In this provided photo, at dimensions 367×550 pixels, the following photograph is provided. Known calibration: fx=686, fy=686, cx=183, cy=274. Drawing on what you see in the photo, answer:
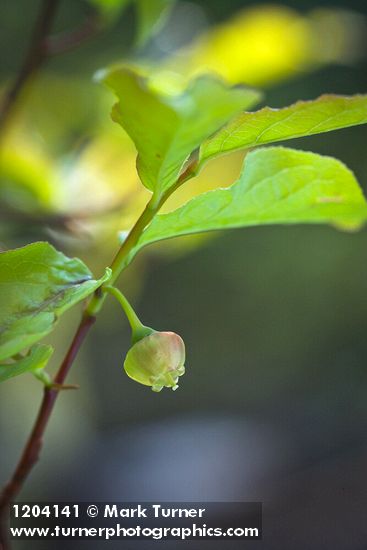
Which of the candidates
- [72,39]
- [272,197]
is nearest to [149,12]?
[72,39]

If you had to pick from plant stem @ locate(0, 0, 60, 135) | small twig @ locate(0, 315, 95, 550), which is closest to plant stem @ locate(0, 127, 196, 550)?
small twig @ locate(0, 315, 95, 550)

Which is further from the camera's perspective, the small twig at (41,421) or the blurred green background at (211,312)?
the blurred green background at (211,312)

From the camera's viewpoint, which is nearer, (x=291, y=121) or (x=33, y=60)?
(x=291, y=121)

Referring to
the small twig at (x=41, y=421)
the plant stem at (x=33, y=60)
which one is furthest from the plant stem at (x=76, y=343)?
the plant stem at (x=33, y=60)

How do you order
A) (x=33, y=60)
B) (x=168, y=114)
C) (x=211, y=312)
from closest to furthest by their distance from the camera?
(x=168, y=114) → (x=33, y=60) → (x=211, y=312)

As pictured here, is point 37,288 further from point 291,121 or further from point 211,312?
point 211,312

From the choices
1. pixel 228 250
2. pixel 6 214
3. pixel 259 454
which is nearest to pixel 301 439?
pixel 259 454

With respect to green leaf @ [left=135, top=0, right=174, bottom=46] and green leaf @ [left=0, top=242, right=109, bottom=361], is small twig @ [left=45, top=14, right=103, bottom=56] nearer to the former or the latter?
green leaf @ [left=135, top=0, right=174, bottom=46]

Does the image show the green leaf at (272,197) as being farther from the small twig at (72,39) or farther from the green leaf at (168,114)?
the small twig at (72,39)
